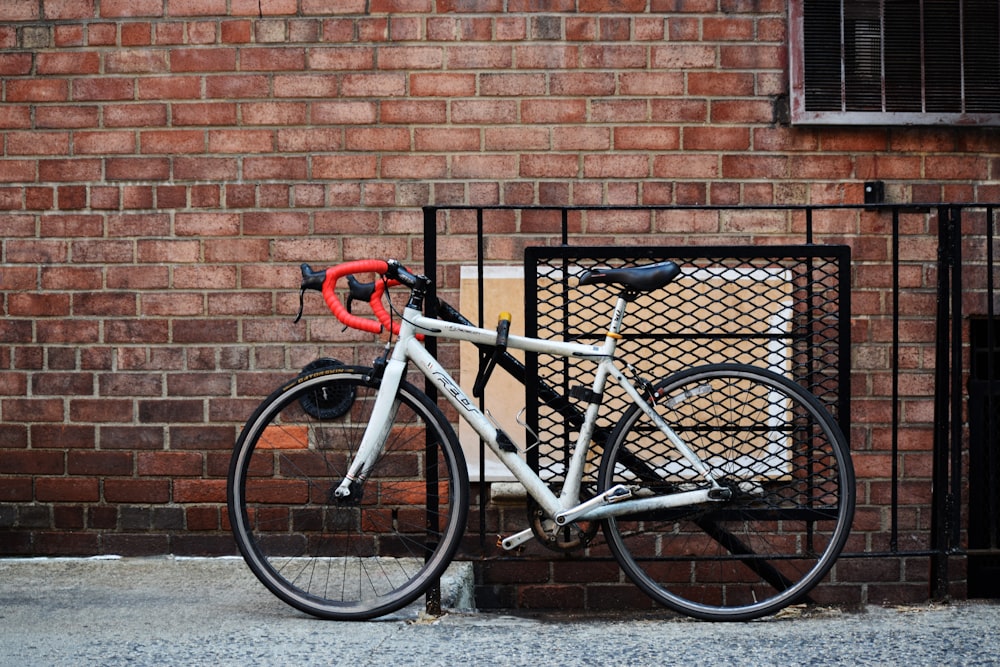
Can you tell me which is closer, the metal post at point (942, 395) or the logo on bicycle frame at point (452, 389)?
the logo on bicycle frame at point (452, 389)

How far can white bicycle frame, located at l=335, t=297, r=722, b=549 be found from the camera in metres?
3.11

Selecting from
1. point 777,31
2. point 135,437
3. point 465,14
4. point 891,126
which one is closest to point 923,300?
point 891,126

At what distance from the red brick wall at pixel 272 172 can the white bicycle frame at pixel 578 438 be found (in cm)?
109

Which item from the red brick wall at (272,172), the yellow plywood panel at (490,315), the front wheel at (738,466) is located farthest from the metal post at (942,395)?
the yellow plywood panel at (490,315)

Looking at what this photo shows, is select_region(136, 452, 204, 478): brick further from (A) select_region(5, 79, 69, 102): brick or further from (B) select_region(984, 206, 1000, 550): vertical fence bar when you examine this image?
(B) select_region(984, 206, 1000, 550): vertical fence bar

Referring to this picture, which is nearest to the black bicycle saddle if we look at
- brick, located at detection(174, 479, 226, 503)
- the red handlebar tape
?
the red handlebar tape

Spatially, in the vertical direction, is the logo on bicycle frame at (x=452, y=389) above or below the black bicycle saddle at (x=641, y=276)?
below

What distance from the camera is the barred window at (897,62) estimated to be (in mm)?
4242

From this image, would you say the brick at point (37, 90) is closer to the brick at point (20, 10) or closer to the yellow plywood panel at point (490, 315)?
the brick at point (20, 10)

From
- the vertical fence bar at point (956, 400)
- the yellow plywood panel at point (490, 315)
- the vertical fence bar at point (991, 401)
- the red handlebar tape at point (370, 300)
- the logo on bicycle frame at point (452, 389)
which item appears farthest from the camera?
the yellow plywood panel at point (490, 315)

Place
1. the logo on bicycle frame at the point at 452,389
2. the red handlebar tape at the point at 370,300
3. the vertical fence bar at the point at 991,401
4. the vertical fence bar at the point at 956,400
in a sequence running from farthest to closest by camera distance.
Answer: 1. the vertical fence bar at the point at 991,401
2. the vertical fence bar at the point at 956,400
3. the logo on bicycle frame at the point at 452,389
4. the red handlebar tape at the point at 370,300

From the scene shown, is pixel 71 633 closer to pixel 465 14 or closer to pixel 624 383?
pixel 624 383

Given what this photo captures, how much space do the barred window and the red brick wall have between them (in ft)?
0.28

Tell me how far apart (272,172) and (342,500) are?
1.64 meters
